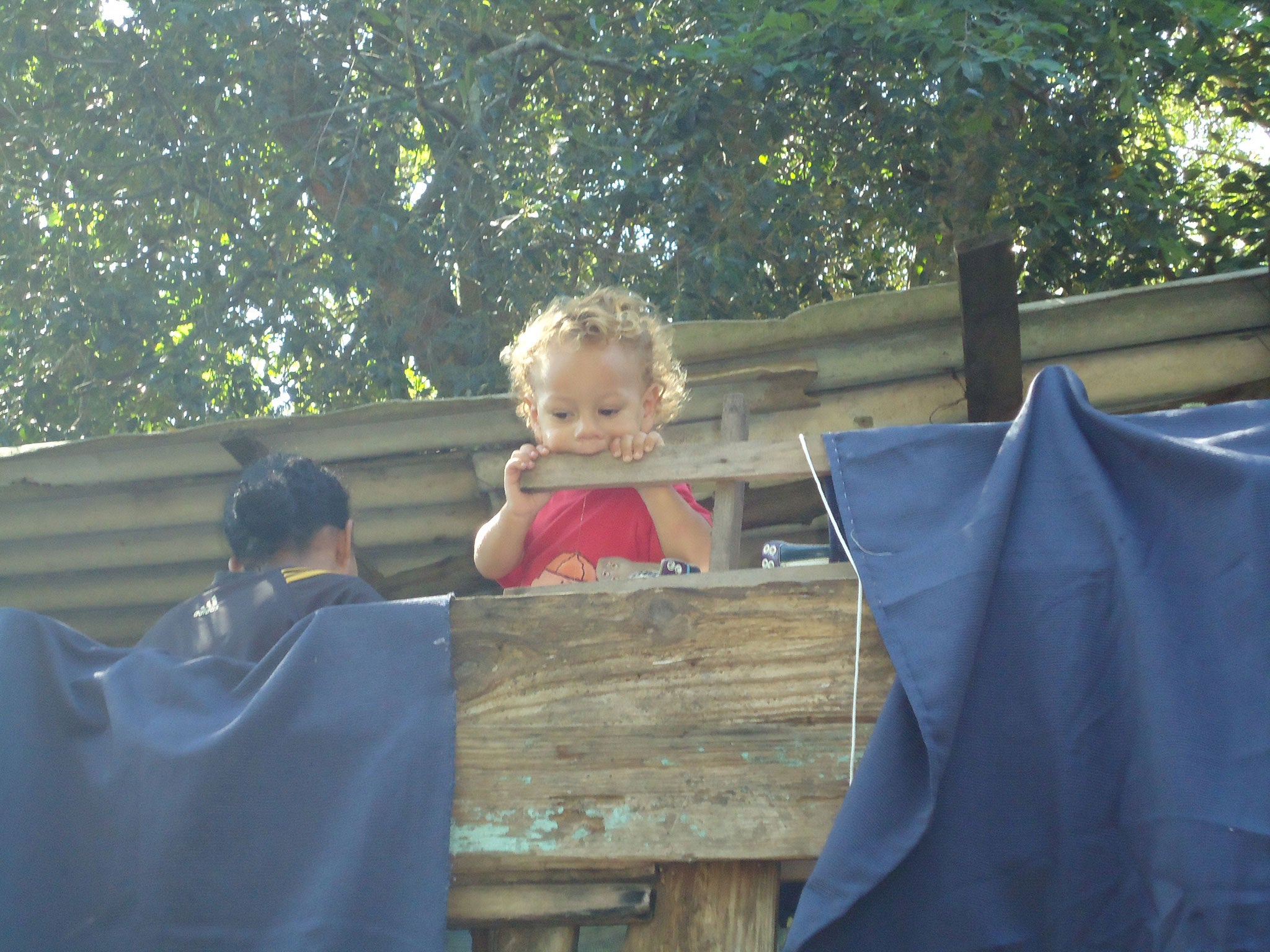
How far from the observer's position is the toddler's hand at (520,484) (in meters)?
2.14

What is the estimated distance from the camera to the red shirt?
8.80 ft

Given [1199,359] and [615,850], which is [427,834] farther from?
[1199,359]

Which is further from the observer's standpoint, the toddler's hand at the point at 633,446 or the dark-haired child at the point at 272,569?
the dark-haired child at the point at 272,569

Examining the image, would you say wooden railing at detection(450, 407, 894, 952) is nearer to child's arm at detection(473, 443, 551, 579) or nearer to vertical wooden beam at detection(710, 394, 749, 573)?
vertical wooden beam at detection(710, 394, 749, 573)

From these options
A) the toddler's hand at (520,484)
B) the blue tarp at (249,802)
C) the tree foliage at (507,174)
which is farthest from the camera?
the tree foliage at (507,174)

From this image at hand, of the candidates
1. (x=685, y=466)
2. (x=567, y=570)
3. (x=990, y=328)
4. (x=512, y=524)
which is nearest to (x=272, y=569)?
(x=512, y=524)

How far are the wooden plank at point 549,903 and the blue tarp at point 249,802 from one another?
0.47 feet

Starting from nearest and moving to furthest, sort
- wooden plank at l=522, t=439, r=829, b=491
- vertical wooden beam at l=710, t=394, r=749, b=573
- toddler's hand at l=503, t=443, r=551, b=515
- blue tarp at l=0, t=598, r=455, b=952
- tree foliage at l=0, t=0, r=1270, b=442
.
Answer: blue tarp at l=0, t=598, r=455, b=952 → wooden plank at l=522, t=439, r=829, b=491 → vertical wooden beam at l=710, t=394, r=749, b=573 → toddler's hand at l=503, t=443, r=551, b=515 → tree foliage at l=0, t=0, r=1270, b=442

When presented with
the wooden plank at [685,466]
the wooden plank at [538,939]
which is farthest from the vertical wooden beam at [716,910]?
the wooden plank at [685,466]

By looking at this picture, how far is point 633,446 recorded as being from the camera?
203cm

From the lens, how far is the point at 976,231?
4.87 meters

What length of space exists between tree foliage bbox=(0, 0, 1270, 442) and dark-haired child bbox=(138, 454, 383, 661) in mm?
2163

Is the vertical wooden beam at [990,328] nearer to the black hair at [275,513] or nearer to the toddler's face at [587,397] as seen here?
the toddler's face at [587,397]

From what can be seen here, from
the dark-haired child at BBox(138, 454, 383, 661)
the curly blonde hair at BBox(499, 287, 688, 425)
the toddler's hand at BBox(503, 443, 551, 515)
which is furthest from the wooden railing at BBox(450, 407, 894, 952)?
the curly blonde hair at BBox(499, 287, 688, 425)
